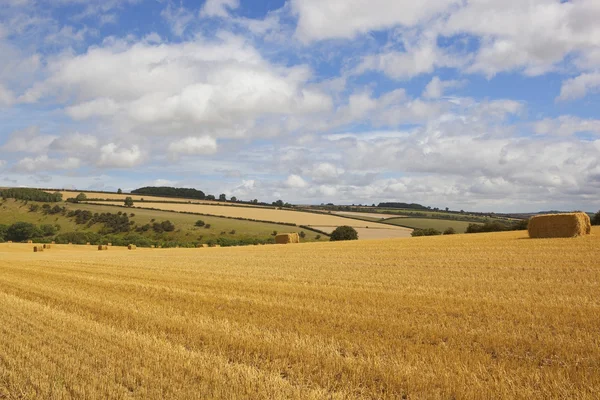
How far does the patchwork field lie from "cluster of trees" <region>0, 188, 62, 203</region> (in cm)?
1151

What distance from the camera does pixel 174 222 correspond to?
266ft

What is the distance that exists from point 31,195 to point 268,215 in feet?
151

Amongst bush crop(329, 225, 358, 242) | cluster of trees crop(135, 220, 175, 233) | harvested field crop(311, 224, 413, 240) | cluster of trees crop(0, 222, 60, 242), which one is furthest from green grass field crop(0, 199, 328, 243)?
bush crop(329, 225, 358, 242)

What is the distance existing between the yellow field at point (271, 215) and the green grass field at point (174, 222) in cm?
608

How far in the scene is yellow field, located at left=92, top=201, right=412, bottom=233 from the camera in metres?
84.9

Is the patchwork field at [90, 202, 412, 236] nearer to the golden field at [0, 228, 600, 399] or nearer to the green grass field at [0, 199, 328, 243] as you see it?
the green grass field at [0, 199, 328, 243]

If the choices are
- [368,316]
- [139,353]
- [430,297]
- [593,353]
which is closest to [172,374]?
[139,353]

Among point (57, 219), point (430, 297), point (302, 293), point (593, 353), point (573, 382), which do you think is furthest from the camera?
point (57, 219)

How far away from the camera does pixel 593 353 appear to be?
7164 millimetres

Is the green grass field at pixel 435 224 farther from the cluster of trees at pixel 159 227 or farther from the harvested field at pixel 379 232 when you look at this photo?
the cluster of trees at pixel 159 227

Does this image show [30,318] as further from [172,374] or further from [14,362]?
[172,374]

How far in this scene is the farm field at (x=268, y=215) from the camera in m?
85.9

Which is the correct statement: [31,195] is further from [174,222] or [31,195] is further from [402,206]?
[402,206]

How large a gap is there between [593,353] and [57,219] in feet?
288
